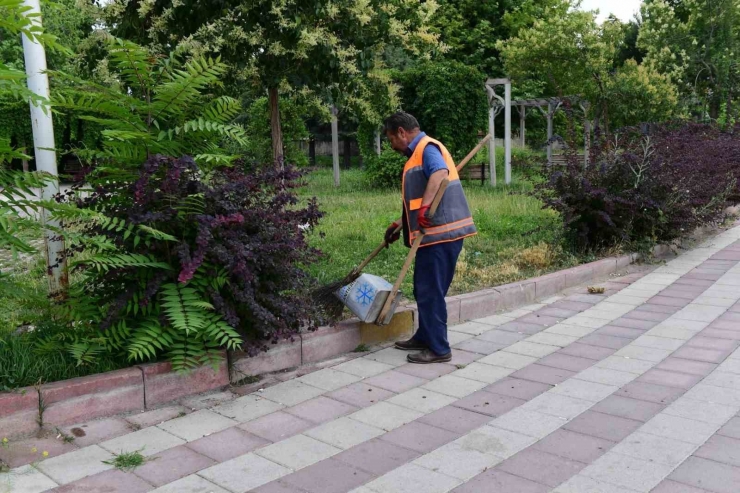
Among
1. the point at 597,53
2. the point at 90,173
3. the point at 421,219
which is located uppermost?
the point at 597,53

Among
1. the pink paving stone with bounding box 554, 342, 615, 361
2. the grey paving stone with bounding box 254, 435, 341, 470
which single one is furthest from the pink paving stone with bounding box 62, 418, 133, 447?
the pink paving stone with bounding box 554, 342, 615, 361

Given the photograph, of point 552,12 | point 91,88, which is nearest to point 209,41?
point 91,88

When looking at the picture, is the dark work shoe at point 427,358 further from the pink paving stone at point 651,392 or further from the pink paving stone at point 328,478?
the pink paving stone at point 328,478

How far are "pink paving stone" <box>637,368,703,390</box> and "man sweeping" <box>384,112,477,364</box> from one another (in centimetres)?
138

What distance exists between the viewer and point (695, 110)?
26234 mm

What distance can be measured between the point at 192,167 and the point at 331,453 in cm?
194

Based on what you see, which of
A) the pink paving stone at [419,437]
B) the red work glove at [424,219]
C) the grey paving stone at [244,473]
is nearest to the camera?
the grey paving stone at [244,473]

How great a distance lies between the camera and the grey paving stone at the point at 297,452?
137 inches

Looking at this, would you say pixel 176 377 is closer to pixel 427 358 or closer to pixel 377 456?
pixel 377 456

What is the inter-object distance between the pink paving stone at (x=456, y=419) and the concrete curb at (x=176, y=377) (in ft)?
4.05

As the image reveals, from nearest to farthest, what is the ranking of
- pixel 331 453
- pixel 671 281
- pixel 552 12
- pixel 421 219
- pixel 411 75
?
1. pixel 331 453
2. pixel 421 219
3. pixel 671 281
4. pixel 411 75
5. pixel 552 12

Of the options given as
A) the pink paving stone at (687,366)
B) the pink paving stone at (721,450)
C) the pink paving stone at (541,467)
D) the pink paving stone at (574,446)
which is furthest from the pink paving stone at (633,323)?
the pink paving stone at (541,467)

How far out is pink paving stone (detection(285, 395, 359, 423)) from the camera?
407 centimetres

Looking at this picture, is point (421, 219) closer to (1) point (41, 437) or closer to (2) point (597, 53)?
(1) point (41, 437)
